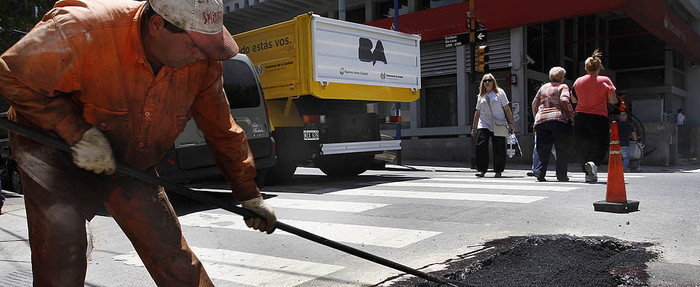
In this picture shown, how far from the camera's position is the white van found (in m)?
6.66

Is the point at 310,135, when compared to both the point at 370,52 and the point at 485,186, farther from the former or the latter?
the point at 485,186

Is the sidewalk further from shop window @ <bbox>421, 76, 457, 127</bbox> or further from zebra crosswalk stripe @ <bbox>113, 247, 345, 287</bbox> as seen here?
shop window @ <bbox>421, 76, 457, 127</bbox>

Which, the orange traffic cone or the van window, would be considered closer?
the orange traffic cone

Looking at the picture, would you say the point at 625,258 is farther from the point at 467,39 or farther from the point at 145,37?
the point at 467,39

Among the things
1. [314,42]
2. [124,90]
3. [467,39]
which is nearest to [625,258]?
[124,90]

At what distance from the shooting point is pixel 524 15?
15312mm

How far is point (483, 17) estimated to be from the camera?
1625 centimetres

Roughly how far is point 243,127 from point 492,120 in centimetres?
437

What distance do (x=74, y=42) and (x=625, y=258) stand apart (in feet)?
11.7

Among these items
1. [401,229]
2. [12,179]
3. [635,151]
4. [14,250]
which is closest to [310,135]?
→ [401,229]

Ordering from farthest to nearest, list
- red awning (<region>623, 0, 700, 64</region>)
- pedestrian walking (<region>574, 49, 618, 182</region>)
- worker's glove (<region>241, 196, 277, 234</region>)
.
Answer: red awning (<region>623, 0, 700, 64</region>) → pedestrian walking (<region>574, 49, 618, 182</region>) → worker's glove (<region>241, 196, 277, 234</region>)

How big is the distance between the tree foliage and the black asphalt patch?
1209 cm

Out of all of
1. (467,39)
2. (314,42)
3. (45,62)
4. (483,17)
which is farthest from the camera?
(483,17)

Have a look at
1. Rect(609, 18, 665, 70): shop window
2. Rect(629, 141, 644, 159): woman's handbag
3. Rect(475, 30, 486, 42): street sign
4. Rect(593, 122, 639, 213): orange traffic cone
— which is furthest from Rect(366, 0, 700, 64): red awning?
Rect(593, 122, 639, 213): orange traffic cone
